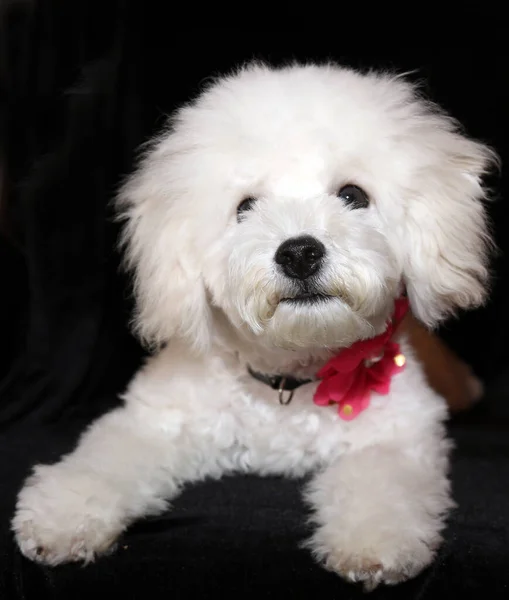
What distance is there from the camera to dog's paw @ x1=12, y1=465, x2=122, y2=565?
133 centimetres

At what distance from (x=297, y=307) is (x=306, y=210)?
18cm

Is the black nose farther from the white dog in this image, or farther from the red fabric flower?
the red fabric flower

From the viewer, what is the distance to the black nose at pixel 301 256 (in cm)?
129

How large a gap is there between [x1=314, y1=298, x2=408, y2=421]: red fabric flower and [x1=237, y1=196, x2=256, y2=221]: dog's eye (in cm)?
35

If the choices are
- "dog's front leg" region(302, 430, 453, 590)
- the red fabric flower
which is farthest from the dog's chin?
"dog's front leg" region(302, 430, 453, 590)

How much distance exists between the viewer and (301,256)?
129 cm

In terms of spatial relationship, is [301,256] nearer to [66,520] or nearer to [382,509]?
[382,509]

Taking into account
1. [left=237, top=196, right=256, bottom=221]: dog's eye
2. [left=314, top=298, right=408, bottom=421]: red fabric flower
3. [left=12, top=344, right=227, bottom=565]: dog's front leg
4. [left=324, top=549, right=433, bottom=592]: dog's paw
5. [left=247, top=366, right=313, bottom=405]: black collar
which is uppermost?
[left=237, top=196, right=256, bottom=221]: dog's eye

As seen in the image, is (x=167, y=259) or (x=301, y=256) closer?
(x=301, y=256)

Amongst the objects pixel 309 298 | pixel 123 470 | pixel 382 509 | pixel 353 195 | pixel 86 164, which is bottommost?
pixel 123 470

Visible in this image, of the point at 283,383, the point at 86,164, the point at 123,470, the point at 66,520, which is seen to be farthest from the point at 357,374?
the point at 86,164

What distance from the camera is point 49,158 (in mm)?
1978

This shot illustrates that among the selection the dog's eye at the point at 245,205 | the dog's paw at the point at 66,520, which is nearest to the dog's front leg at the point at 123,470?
the dog's paw at the point at 66,520

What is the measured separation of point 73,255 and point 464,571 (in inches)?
48.7
